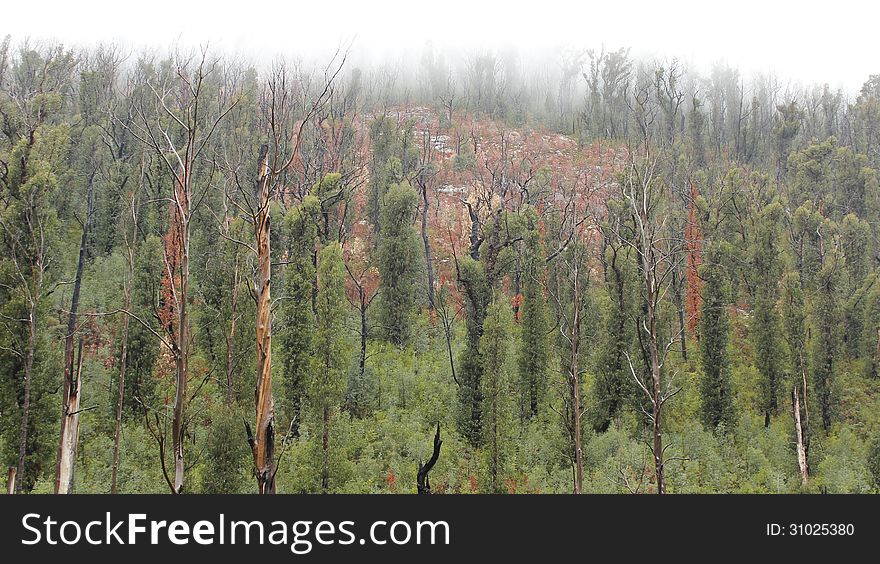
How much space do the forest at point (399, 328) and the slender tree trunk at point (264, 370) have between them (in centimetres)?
3

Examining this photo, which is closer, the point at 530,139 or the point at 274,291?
the point at 274,291

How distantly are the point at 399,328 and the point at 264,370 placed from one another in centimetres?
2248

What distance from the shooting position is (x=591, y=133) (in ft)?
188

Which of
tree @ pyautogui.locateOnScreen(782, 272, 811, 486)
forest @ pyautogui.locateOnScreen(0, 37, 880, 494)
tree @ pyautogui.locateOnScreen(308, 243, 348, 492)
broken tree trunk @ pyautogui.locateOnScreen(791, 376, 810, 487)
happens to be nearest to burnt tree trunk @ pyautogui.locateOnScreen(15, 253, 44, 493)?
forest @ pyautogui.locateOnScreen(0, 37, 880, 494)

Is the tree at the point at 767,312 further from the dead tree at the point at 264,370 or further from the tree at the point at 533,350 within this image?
the dead tree at the point at 264,370

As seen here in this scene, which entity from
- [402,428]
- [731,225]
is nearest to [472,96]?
[731,225]

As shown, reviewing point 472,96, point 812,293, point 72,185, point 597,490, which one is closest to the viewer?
point 597,490

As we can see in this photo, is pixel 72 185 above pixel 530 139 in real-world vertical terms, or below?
below

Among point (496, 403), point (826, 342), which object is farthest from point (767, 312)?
point (496, 403)

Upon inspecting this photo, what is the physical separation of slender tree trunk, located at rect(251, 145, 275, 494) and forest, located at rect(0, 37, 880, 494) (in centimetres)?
3

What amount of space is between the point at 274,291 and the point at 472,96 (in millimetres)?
48860

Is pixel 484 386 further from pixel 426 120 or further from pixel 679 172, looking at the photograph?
pixel 426 120

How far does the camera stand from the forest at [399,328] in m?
13.4

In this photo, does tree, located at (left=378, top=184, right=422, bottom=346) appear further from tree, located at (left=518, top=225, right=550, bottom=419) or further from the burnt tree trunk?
the burnt tree trunk
